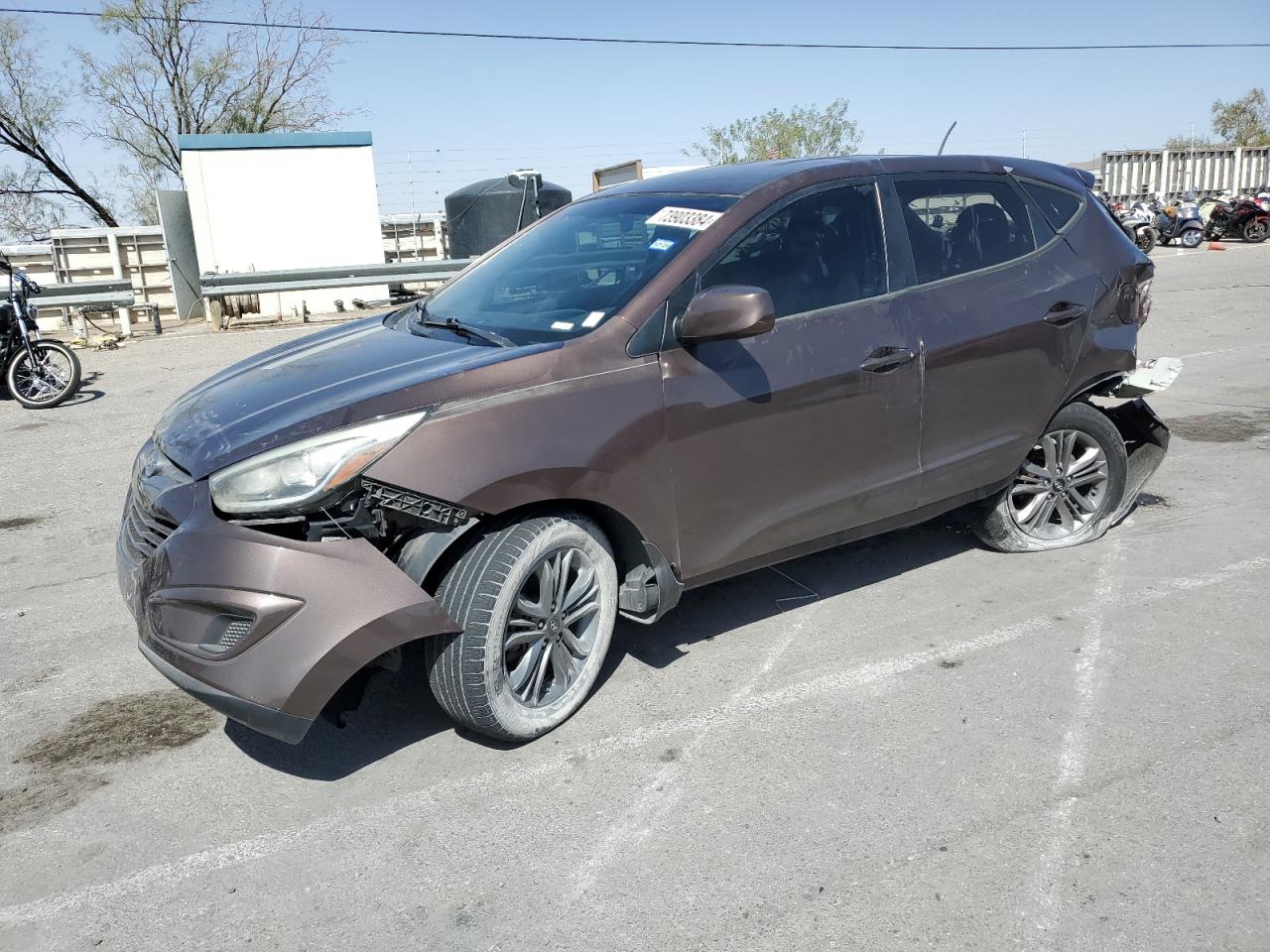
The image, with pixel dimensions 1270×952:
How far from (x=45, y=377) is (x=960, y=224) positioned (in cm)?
901

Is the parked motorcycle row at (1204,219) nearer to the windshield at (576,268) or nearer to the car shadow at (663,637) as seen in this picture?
the car shadow at (663,637)

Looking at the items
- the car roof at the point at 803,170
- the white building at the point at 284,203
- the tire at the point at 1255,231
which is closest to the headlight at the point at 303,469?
the car roof at the point at 803,170

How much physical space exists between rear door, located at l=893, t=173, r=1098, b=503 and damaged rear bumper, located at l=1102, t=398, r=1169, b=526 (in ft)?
2.94

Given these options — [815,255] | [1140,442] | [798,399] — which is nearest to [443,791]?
[798,399]

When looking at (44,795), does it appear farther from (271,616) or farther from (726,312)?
(726,312)

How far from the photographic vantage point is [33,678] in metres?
3.95

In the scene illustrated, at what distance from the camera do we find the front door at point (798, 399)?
3.49 m

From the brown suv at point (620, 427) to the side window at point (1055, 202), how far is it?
0.05ft

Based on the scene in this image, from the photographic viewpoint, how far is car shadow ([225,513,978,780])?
3.38 metres

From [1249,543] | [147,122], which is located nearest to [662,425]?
[1249,543]

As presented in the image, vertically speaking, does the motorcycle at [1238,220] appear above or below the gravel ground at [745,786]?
above

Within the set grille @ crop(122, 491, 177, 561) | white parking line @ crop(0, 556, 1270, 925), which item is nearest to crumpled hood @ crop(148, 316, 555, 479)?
grille @ crop(122, 491, 177, 561)

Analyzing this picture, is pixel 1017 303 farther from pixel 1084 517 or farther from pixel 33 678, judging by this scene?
pixel 33 678

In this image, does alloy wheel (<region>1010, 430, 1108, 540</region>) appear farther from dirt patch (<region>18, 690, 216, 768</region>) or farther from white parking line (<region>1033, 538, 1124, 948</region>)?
dirt patch (<region>18, 690, 216, 768</region>)
